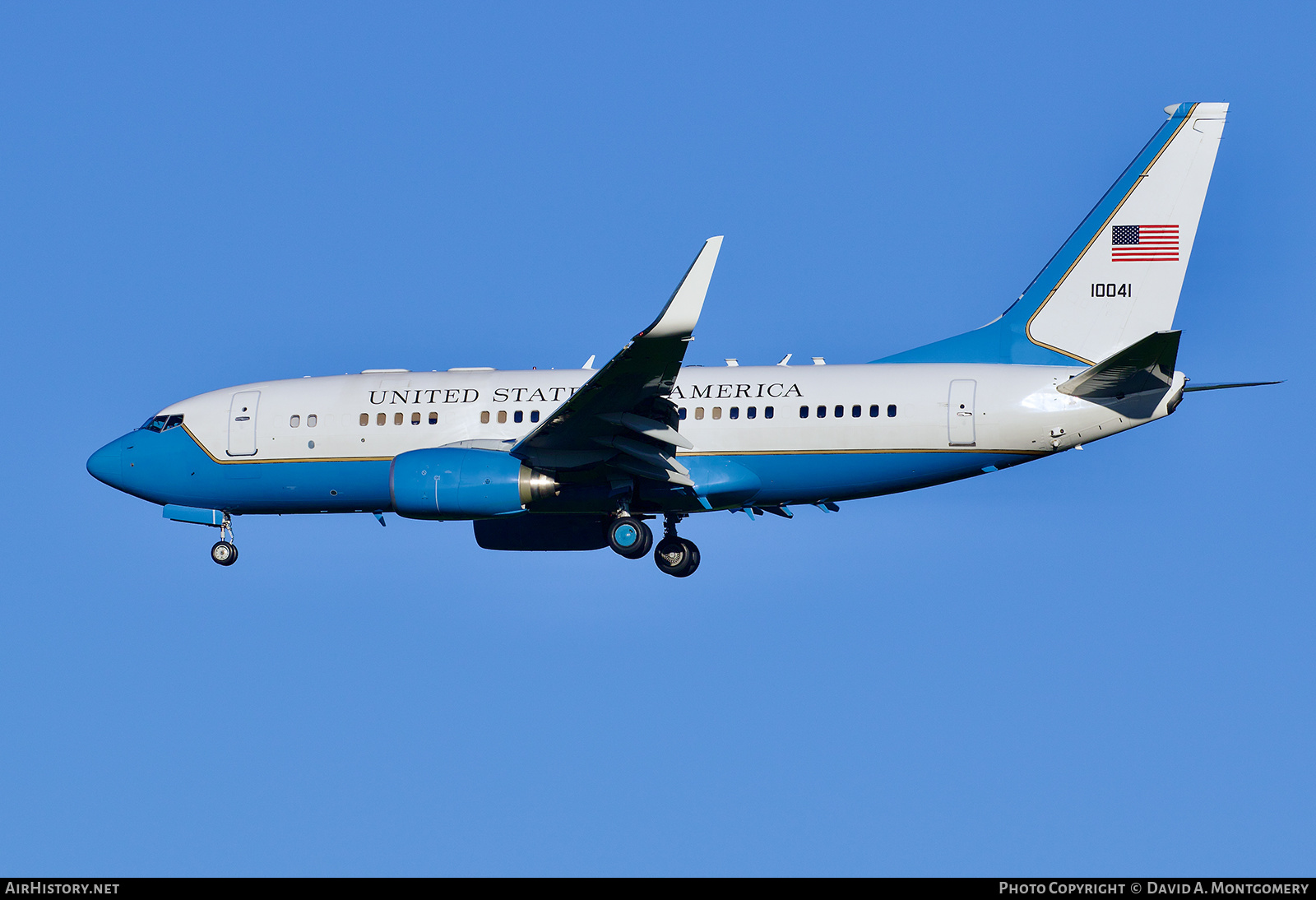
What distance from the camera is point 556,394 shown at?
110 feet

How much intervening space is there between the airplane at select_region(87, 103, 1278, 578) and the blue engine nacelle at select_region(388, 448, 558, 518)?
0.04 metres

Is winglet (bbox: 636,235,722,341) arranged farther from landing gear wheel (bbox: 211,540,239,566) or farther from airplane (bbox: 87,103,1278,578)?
landing gear wheel (bbox: 211,540,239,566)

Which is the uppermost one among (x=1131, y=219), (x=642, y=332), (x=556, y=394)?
(x=1131, y=219)

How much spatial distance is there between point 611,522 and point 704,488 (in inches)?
90.5

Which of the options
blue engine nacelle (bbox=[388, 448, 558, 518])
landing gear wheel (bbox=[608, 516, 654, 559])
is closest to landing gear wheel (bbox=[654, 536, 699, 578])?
landing gear wheel (bbox=[608, 516, 654, 559])

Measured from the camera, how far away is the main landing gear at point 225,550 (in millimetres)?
35562

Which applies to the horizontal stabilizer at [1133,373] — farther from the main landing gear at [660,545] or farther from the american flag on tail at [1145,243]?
the main landing gear at [660,545]

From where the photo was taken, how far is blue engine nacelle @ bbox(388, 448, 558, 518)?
31.2m

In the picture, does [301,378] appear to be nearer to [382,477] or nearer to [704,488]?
A: [382,477]

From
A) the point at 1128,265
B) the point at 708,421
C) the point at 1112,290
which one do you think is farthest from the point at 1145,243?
the point at 708,421

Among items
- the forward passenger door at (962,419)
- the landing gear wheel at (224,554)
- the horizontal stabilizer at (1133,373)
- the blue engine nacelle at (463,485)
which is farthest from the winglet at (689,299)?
the landing gear wheel at (224,554)
